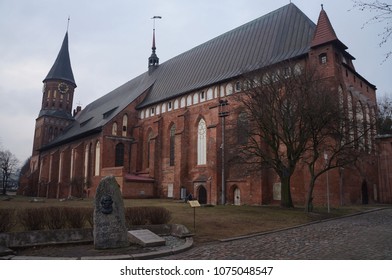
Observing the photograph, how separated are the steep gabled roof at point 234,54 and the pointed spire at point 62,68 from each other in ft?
65.3

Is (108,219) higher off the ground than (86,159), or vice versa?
(86,159)

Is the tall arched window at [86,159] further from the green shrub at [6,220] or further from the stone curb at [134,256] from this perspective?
the stone curb at [134,256]

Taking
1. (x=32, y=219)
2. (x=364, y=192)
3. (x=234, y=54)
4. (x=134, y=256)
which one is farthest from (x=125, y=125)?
(x=134, y=256)

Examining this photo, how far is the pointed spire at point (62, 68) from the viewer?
59375 millimetres

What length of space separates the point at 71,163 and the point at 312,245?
143 feet

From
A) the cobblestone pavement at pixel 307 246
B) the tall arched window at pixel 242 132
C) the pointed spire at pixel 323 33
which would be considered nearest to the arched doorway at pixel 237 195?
the tall arched window at pixel 242 132

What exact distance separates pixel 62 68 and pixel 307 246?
199 ft

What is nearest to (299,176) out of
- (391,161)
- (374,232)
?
(391,161)

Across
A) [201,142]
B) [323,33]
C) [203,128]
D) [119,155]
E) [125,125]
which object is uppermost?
[323,33]

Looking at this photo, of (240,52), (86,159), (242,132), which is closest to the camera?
(242,132)

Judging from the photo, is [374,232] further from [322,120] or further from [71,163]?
[71,163]

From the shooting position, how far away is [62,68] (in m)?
60.3

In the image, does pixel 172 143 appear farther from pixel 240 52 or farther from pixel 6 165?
pixel 6 165

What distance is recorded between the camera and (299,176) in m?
23.7
